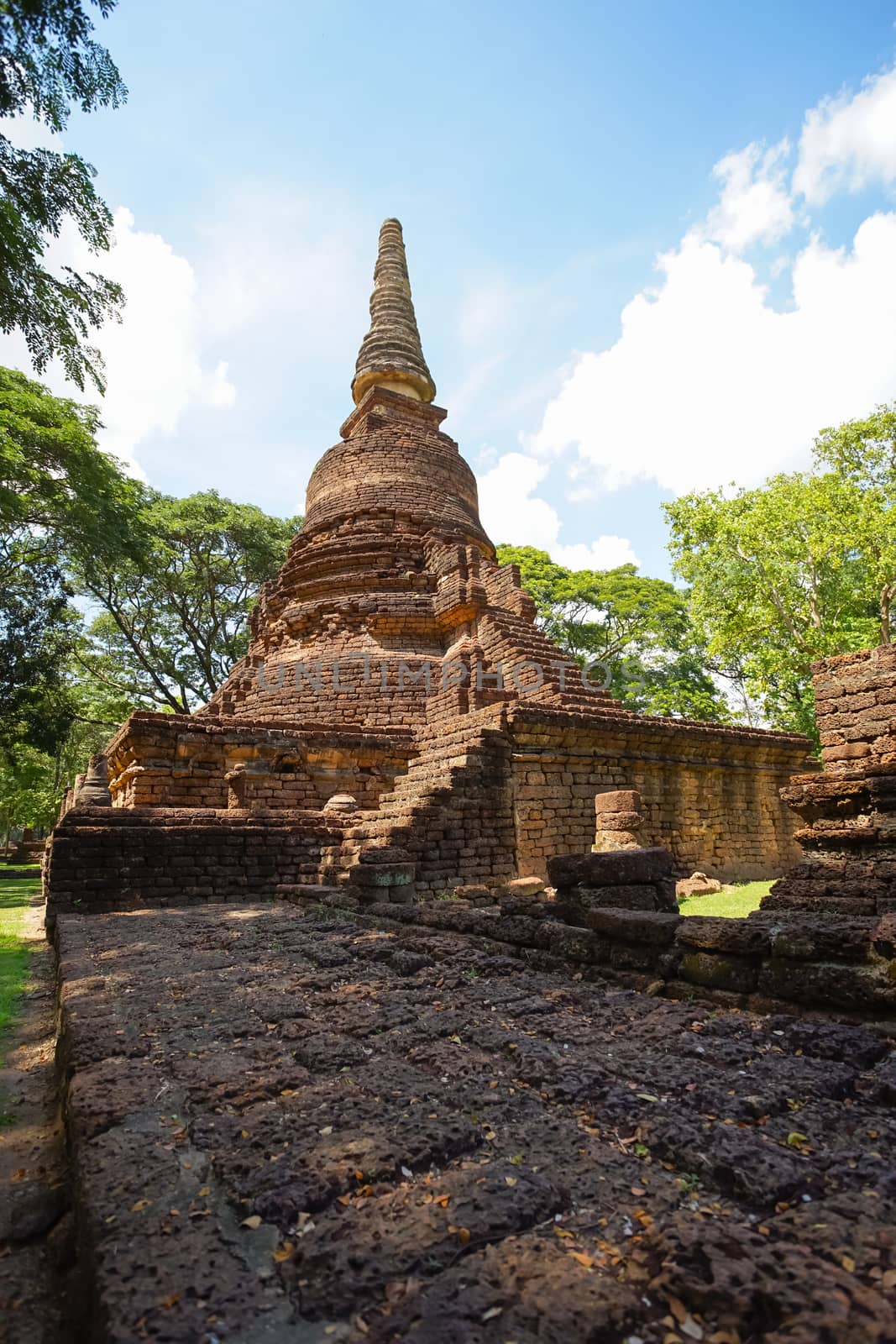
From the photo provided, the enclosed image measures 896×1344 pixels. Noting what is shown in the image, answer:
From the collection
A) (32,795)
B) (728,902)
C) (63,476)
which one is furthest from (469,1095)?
(32,795)

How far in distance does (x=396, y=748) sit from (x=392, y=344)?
14.7 metres

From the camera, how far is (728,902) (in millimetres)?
9172

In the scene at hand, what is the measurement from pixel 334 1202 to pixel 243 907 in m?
5.90

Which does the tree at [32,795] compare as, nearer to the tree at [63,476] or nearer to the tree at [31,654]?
the tree at [31,654]

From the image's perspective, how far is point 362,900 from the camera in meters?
6.51

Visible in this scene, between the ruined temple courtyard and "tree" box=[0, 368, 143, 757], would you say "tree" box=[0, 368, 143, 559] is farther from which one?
the ruined temple courtyard

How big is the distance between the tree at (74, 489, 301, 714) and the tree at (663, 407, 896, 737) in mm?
14979

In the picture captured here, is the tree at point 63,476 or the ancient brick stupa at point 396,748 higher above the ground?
the tree at point 63,476

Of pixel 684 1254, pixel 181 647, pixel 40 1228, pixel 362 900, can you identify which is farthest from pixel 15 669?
pixel 684 1254

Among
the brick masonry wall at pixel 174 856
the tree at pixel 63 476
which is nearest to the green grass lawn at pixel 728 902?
the brick masonry wall at pixel 174 856

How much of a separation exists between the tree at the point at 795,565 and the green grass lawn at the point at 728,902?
8702 mm

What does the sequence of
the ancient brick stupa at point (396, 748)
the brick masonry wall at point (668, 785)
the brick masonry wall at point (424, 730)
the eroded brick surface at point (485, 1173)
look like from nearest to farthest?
the eroded brick surface at point (485, 1173), the ancient brick stupa at point (396, 748), the brick masonry wall at point (424, 730), the brick masonry wall at point (668, 785)

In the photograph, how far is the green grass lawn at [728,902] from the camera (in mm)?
8258

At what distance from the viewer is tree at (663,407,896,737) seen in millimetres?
17375
